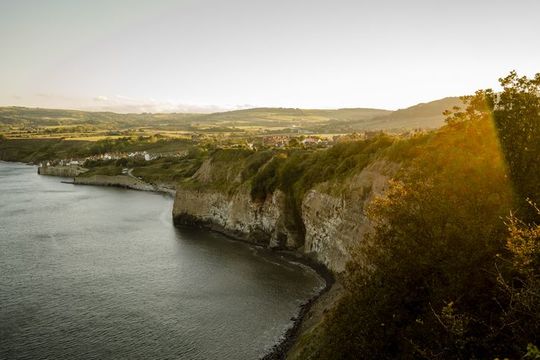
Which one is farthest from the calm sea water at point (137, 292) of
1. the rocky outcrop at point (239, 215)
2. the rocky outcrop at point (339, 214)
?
the rocky outcrop at point (339, 214)

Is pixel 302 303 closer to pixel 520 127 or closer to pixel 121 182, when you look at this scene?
pixel 520 127

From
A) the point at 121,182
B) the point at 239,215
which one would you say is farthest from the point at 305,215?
the point at 121,182

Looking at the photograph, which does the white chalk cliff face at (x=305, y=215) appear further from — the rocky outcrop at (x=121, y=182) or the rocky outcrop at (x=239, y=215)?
the rocky outcrop at (x=121, y=182)

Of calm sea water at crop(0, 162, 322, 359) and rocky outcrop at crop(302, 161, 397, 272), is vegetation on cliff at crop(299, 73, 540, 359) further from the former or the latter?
rocky outcrop at crop(302, 161, 397, 272)

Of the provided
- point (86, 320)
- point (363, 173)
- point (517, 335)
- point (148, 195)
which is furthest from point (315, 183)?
point (148, 195)

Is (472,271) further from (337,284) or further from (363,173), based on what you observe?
(363,173)

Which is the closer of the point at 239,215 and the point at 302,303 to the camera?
the point at 302,303

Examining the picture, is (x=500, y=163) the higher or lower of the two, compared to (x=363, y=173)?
higher
